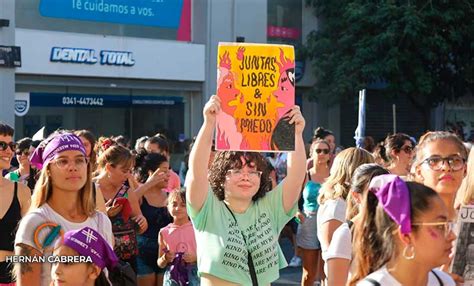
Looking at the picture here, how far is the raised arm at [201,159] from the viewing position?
4984mm

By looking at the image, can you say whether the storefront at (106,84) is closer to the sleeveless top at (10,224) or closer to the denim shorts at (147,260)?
the denim shorts at (147,260)

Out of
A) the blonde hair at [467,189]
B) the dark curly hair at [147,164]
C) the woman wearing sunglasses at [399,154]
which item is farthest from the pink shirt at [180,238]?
the blonde hair at [467,189]

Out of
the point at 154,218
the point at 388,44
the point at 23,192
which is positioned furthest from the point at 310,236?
the point at 388,44

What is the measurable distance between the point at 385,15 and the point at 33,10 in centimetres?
971

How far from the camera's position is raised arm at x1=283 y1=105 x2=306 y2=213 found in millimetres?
5258

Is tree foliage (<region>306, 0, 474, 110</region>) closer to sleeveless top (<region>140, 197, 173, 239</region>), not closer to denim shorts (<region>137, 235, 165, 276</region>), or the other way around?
sleeveless top (<region>140, 197, 173, 239</region>)

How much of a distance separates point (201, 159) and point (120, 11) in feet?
59.1

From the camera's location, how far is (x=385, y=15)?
82.2ft

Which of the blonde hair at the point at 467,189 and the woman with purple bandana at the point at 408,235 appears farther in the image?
the blonde hair at the point at 467,189

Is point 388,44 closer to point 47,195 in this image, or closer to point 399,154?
point 399,154

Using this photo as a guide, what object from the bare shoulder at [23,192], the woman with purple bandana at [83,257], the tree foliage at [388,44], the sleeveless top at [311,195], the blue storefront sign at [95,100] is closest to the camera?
the woman with purple bandana at [83,257]

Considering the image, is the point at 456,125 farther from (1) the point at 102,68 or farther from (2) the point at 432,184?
(2) the point at 432,184

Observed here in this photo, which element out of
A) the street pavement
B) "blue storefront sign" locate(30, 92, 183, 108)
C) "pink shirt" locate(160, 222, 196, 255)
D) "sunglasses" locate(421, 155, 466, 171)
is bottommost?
the street pavement

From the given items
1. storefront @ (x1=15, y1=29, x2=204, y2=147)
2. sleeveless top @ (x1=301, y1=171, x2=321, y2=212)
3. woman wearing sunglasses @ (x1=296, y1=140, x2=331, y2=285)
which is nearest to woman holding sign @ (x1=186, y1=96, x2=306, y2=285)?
woman wearing sunglasses @ (x1=296, y1=140, x2=331, y2=285)
